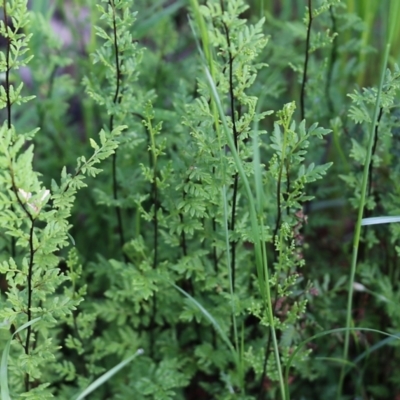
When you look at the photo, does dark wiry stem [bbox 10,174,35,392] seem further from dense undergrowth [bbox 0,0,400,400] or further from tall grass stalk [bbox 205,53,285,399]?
tall grass stalk [bbox 205,53,285,399]

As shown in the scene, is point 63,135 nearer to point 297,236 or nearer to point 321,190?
point 321,190

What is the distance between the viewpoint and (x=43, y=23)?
142 centimetres

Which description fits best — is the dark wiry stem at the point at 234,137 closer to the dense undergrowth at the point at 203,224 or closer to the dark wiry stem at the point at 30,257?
the dense undergrowth at the point at 203,224

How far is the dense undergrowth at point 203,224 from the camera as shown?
0.99 m

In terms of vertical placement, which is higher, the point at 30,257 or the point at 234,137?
the point at 234,137

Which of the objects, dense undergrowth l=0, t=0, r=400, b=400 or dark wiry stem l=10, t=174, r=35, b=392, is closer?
dark wiry stem l=10, t=174, r=35, b=392

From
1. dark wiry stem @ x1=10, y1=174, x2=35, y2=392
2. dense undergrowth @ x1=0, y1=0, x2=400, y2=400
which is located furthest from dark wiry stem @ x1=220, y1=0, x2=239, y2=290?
dark wiry stem @ x1=10, y1=174, x2=35, y2=392

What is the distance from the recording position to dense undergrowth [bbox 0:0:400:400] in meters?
0.99

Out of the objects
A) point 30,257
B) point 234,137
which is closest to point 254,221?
point 234,137

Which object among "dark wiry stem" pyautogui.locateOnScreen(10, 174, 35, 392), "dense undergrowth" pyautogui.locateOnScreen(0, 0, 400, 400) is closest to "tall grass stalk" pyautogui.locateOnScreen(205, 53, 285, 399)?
"dense undergrowth" pyautogui.locateOnScreen(0, 0, 400, 400)

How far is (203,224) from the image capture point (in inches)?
46.4

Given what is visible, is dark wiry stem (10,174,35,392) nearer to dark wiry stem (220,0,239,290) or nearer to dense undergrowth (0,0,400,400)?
dense undergrowth (0,0,400,400)

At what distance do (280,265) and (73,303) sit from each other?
36 cm

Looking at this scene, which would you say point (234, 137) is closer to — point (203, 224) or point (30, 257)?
point (203, 224)
